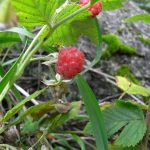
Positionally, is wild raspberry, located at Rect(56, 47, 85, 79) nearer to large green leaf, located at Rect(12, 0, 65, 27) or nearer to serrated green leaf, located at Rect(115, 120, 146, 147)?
large green leaf, located at Rect(12, 0, 65, 27)

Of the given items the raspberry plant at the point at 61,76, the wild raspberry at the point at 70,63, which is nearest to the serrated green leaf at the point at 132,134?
the raspberry plant at the point at 61,76

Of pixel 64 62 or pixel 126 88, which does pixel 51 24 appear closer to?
pixel 64 62

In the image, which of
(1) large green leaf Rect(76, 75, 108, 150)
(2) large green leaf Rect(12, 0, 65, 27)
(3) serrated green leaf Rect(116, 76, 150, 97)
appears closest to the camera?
(2) large green leaf Rect(12, 0, 65, 27)

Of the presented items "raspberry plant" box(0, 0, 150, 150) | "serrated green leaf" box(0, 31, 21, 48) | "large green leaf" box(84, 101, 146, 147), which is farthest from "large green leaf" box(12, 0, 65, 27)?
"large green leaf" box(84, 101, 146, 147)

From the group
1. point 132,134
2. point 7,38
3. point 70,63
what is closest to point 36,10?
point 70,63

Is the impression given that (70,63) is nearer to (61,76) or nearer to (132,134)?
(61,76)

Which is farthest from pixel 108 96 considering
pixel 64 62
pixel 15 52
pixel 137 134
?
pixel 64 62

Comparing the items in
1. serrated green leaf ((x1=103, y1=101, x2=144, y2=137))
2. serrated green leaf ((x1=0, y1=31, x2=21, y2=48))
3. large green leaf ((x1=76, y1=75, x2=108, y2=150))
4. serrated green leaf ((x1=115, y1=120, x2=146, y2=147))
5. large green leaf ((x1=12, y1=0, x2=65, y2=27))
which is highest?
large green leaf ((x1=12, y1=0, x2=65, y2=27))
